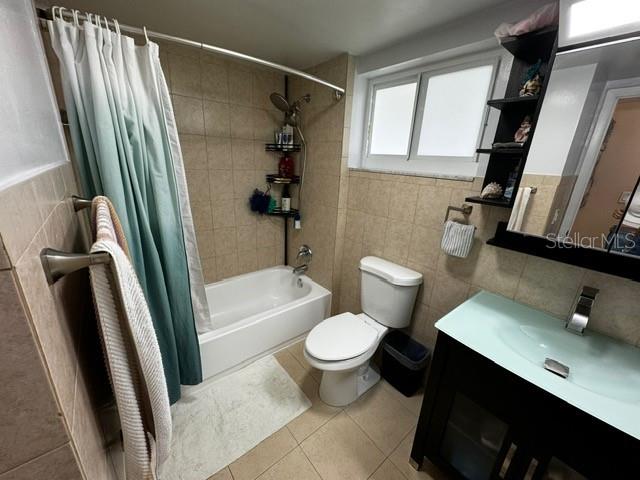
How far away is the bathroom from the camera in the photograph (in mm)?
446

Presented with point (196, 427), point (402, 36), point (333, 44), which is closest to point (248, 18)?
point (333, 44)

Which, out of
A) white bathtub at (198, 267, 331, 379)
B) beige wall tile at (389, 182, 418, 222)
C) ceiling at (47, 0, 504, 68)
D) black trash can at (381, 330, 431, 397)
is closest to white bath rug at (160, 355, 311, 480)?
white bathtub at (198, 267, 331, 379)

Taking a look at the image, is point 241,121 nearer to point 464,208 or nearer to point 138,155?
point 138,155

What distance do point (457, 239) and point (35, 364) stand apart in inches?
57.2

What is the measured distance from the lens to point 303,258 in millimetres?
2365

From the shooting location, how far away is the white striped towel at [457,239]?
4.20 ft

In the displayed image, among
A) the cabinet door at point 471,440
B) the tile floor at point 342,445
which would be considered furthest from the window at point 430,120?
the tile floor at point 342,445

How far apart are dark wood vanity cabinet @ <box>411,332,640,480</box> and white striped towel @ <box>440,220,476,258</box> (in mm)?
486

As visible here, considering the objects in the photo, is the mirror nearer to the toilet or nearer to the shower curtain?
the toilet

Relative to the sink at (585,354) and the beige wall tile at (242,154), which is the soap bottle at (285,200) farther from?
the sink at (585,354)

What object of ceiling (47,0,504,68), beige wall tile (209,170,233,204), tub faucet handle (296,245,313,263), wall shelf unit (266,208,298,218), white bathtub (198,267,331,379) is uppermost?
ceiling (47,0,504,68)

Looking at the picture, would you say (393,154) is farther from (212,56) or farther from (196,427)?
(196,427)

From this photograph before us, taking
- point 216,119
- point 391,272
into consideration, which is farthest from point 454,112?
point 216,119

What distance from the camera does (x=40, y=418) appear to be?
0.99 ft
